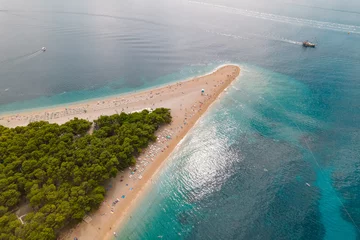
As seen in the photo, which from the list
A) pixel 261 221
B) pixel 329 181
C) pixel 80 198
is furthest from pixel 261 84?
pixel 80 198

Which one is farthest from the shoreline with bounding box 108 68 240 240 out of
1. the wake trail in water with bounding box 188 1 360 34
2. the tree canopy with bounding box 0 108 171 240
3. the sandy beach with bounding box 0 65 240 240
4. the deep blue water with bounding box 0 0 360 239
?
the wake trail in water with bounding box 188 1 360 34

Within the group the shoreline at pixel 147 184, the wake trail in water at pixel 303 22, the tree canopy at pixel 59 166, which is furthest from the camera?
the wake trail in water at pixel 303 22

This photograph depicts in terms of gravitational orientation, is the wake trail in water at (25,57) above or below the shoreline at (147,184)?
above

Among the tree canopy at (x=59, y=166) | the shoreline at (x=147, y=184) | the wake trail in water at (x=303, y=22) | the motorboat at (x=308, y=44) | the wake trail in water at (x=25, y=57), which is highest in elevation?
the wake trail in water at (x=303, y=22)

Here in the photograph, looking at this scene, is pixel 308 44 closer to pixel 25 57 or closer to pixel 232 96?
pixel 232 96

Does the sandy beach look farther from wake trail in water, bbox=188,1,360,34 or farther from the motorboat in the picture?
wake trail in water, bbox=188,1,360,34

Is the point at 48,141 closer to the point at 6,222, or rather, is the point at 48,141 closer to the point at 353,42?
the point at 6,222

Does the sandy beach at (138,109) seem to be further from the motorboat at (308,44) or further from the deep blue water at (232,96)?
the motorboat at (308,44)

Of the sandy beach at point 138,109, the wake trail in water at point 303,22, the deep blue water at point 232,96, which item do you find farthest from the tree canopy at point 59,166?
the wake trail in water at point 303,22
